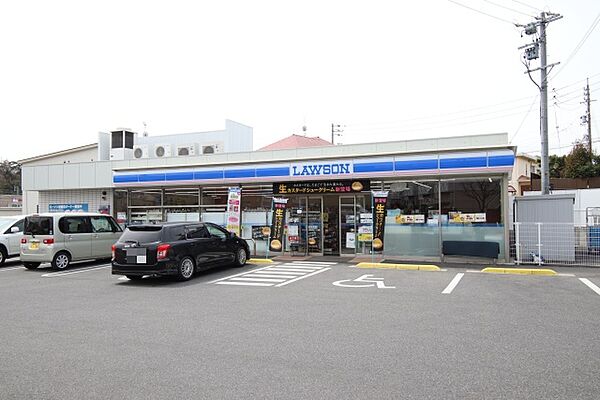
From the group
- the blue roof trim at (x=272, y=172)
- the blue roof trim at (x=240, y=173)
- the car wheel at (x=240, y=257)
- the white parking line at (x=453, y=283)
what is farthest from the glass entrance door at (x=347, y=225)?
the white parking line at (x=453, y=283)

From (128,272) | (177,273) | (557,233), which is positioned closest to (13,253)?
(128,272)

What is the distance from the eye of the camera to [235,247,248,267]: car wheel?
1395cm

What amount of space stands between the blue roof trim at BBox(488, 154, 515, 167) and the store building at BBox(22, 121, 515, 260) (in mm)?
30

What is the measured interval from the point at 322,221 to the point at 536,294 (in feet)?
28.6

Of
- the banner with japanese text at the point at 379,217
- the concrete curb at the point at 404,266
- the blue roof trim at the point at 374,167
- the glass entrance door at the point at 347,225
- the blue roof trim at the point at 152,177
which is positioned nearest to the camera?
the concrete curb at the point at 404,266

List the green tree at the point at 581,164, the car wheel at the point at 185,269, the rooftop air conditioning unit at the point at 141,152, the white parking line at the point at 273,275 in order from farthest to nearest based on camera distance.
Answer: the green tree at the point at 581,164
the rooftop air conditioning unit at the point at 141,152
the white parking line at the point at 273,275
the car wheel at the point at 185,269

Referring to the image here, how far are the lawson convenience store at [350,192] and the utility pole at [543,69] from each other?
578cm

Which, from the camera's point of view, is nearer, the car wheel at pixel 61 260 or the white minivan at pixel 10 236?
the car wheel at pixel 61 260

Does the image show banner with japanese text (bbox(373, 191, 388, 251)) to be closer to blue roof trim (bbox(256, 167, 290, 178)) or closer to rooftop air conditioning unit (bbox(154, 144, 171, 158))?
blue roof trim (bbox(256, 167, 290, 178))

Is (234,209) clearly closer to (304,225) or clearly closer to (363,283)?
(304,225)

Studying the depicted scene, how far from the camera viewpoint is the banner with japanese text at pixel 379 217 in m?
15.1

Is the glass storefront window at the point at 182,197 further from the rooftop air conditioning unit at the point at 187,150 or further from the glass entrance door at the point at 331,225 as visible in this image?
the glass entrance door at the point at 331,225

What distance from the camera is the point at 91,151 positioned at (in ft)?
90.4

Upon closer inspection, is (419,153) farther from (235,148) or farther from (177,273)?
(235,148)
